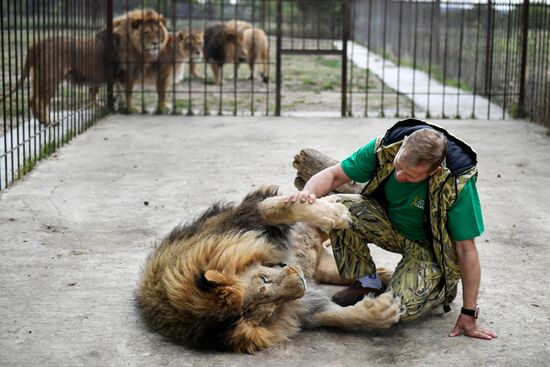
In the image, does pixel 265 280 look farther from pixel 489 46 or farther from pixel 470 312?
pixel 489 46

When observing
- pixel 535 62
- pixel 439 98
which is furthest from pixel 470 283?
pixel 439 98

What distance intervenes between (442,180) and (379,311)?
0.59m

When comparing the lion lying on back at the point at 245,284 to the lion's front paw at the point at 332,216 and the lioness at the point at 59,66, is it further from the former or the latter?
the lioness at the point at 59,66

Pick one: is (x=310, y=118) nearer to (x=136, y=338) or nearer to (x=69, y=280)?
(x=69, y=280)

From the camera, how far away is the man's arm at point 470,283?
138 inches

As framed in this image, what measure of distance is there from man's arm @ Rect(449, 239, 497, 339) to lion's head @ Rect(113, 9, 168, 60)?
309 inches

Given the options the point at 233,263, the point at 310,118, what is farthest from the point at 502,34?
the point at 233,263

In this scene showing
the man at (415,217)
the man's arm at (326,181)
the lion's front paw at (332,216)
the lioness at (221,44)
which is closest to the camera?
the man at (415,217)

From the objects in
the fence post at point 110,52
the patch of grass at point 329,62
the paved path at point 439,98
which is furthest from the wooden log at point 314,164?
the patch of grass at point 329,62

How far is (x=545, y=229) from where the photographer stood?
5.44 metres

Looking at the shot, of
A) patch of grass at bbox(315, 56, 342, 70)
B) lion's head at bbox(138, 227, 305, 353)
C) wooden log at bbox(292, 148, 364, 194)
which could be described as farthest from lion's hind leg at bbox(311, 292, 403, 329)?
patch of grass at bbox(315, 56, 342, 70)

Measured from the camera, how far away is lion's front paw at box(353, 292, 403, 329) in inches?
139

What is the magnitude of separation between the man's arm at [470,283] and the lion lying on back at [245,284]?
0.95ft

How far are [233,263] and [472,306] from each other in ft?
3.30
